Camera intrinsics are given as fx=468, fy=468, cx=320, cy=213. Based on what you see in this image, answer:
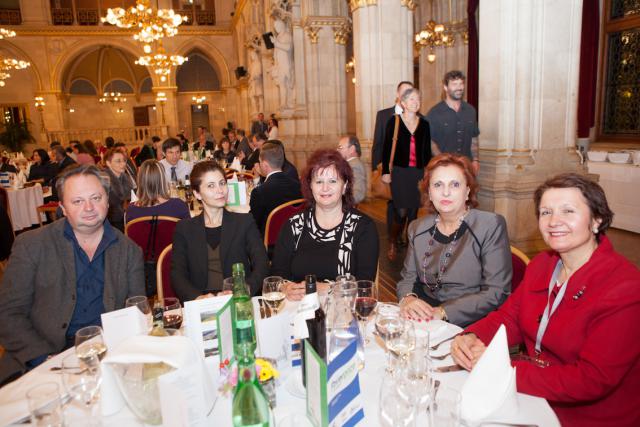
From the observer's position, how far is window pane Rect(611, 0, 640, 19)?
7.30 meters

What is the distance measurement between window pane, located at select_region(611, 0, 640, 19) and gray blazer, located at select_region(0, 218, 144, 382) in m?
8.56

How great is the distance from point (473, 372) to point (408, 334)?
25cm

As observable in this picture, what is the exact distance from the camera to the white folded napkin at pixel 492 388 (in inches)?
49.8

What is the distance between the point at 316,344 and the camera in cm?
135

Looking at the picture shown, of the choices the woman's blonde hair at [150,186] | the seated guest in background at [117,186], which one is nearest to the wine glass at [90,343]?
the woman's blonde hair at [150,186]

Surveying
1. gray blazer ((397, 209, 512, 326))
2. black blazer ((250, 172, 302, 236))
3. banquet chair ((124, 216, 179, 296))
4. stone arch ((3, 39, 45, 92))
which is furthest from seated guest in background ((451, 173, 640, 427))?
stone arch ((3, 39, 45, 92))

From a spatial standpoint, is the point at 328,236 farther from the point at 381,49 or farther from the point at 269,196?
the point at 381,49

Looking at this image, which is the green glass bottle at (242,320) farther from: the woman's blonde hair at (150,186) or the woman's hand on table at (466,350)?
the woman's blonde hair at (150,186)

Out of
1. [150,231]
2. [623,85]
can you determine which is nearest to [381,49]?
[623,85]

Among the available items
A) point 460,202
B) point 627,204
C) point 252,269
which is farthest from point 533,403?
point 627,204

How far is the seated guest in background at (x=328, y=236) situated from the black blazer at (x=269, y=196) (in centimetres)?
145

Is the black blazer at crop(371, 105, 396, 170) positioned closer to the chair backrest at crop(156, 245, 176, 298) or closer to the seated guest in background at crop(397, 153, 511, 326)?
the seated guest in background at crop(397, 153, 511, 326)

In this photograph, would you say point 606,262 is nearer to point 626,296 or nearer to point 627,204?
point 626,296

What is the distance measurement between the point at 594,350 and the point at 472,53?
9.47 meters
